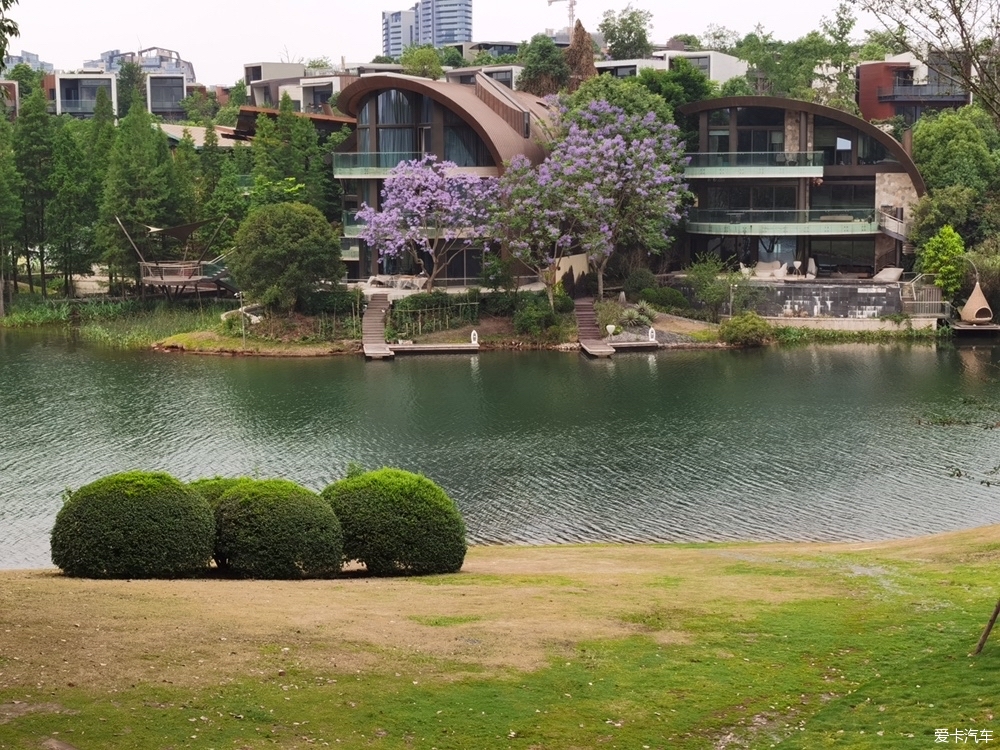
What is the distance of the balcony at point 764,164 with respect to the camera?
52938mm

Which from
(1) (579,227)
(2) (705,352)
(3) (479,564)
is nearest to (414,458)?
(3) (479,564)

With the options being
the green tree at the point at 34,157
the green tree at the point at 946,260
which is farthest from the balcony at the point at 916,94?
the green tree at the point at 34,157

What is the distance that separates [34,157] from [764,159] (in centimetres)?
2777

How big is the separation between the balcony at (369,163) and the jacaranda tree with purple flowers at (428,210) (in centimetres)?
207

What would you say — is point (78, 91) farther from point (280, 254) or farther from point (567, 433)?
point (567, 433)

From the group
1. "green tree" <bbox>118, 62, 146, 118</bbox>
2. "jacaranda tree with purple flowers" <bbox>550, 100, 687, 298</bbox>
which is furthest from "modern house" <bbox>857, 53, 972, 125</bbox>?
"green tree" <bbox>118, 62, 146, 118</bbox>

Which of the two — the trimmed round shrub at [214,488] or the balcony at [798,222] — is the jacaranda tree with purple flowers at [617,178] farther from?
the trimmed round shrub at [214,488]

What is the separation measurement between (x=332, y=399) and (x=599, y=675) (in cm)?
2548

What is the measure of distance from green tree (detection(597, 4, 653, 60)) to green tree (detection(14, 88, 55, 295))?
126 ft

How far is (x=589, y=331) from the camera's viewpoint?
47688 millimetres

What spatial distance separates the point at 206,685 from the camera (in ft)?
39.8

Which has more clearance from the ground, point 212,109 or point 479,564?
point 212,109

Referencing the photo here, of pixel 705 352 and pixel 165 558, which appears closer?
pixel 165 558

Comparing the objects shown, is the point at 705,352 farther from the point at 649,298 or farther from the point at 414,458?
the point at 414,458
